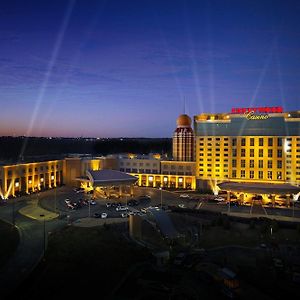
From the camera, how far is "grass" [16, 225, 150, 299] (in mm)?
31719

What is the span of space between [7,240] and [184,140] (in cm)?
5401

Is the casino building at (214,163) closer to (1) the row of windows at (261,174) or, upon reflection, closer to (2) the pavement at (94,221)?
(1) the row of windows at (261,174)

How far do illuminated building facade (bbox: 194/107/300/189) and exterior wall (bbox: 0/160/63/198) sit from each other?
36.3m

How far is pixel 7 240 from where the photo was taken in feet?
145

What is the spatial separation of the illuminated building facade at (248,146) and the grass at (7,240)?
46.7 meters

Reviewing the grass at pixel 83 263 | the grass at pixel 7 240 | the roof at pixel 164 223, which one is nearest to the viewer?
the grass at pixel 83 263

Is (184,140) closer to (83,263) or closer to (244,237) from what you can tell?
(244,237)

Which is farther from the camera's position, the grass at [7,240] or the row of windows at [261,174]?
the row of windows at [261,174]

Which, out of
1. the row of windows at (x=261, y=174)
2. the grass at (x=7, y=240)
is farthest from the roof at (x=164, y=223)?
the row of windows at (x=261, y=174)

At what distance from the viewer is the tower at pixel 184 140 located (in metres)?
88.2

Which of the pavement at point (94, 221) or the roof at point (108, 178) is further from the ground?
the roof at point (108, 178)

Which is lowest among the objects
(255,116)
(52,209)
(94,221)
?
(94,221)

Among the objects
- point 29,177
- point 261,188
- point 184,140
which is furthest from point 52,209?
point 184,140

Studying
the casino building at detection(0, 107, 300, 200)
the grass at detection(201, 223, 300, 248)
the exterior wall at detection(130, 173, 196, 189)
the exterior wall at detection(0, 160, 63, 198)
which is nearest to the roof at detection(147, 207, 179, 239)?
the grass at detection(201, 223, 300, 248)
